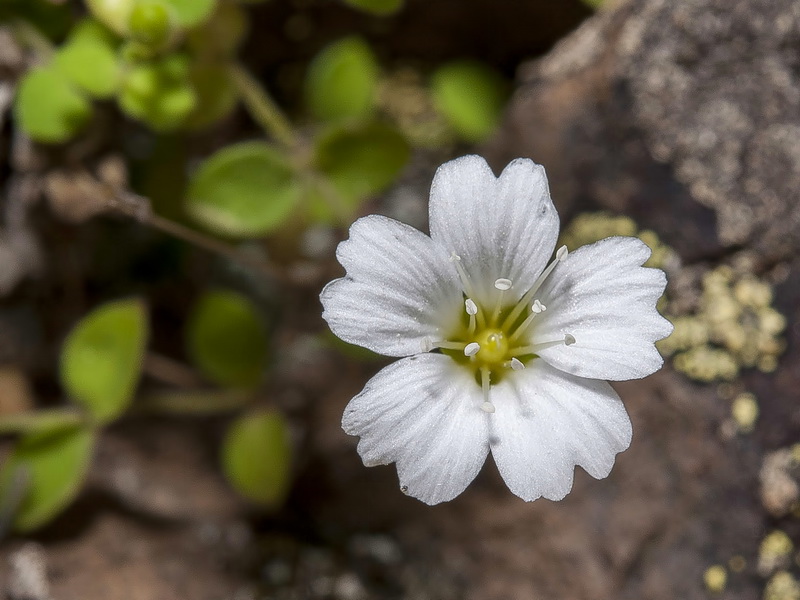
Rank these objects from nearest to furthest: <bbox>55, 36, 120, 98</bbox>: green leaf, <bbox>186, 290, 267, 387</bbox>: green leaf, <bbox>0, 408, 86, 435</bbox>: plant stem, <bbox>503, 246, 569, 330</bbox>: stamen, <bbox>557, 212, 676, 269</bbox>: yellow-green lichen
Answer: <bbox>503, 246, 569, 330</bbox>: stamen, <bbox>557, 212, 676, 269</bbox>: yellow-green lichen, <bbox>55, 36, 120, 98</bbox>: green leaf, <bbox>0, 408, 86, 435</bbox>: plant stem, <bbox>186, 290, 267, 387</bbox>: green leaf

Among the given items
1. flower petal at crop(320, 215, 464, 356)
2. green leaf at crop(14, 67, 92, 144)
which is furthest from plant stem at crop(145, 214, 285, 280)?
flower petal at crop(320, 215, 464, 356)

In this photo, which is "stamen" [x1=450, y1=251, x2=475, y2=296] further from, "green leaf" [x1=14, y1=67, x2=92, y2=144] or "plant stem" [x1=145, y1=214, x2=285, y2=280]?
"green leaf" [x1=14, y1=67, x2=92, y2=144]

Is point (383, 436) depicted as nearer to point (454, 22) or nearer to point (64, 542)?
point (64, 542)

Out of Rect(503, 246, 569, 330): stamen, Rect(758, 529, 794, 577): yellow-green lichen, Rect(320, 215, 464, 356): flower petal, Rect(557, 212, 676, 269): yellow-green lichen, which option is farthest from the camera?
Rect(557, 212, 676, 269): yellow-green lichen

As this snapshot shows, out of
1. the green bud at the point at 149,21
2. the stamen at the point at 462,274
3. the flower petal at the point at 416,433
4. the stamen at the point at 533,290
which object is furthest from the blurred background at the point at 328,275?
the flower petal at the point at 416,433

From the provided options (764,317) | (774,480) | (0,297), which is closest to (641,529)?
(774,480)

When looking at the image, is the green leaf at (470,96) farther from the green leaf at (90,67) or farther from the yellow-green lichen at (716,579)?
the yellow-green lichen at (716,579)

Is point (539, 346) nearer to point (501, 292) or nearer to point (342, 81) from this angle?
point (501, 292)
